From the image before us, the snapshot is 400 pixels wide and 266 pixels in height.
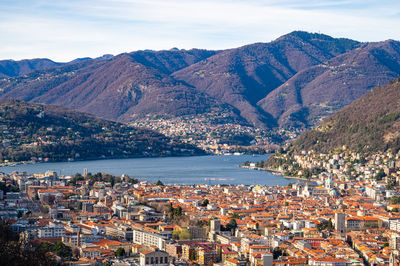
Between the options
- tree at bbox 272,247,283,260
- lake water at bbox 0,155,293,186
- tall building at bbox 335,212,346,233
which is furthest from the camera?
lake water at bbox 0,155,293,186

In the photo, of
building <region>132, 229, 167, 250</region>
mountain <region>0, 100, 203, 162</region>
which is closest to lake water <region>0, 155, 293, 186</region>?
mountain <region>0, 100, 203, 162</region>

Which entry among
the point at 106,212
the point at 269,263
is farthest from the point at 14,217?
the point at 269,263

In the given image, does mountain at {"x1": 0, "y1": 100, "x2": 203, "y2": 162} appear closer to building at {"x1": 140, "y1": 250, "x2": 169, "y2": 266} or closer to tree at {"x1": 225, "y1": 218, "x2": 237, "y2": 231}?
tree at {"x1": 225, "y1": 218, "x2": 237, "y2": 231}

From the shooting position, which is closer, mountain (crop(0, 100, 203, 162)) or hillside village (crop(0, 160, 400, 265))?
hillside village (crop(0, 160, 400, 265))

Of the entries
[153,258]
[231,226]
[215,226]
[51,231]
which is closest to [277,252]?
[215,226]

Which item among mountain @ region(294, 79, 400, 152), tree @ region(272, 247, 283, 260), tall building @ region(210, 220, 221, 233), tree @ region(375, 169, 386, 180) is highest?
mountain @ region(294, 79, 400, 152)
